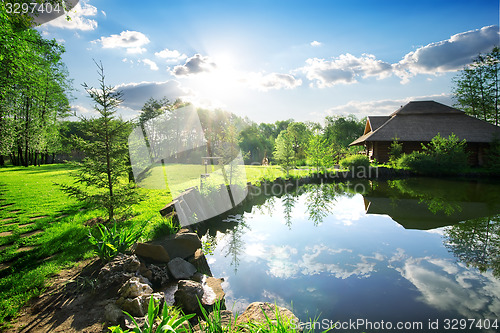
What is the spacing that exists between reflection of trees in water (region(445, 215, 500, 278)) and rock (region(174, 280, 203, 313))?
5839mm

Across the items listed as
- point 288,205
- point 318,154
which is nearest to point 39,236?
point 288,205

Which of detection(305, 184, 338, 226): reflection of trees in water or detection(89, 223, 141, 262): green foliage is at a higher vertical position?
detection(89, 223, 141, 262): green foliage

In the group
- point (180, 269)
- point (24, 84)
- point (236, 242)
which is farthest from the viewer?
point (24, 84)

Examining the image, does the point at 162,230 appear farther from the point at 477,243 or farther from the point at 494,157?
the point at 494,157

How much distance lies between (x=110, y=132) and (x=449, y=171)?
80.4 ft

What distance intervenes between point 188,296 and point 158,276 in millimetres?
1063

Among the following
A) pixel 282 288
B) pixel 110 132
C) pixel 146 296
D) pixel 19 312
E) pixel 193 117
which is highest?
pixel 193 117

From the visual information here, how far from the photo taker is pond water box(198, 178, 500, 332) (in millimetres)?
3566

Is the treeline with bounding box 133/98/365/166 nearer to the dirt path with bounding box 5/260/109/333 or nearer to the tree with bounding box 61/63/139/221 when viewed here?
the tree with bounding box 61/63/139/221

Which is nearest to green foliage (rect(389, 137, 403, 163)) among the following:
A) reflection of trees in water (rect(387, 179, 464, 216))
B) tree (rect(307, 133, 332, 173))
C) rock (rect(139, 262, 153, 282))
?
tree (rect(307, 133, 332, 173))

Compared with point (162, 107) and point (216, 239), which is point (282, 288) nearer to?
point (216, 239)

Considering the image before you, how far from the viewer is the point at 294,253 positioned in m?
5.66

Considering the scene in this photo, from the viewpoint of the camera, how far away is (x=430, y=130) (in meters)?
23.1

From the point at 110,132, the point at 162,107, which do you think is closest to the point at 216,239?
the point at 110,132
